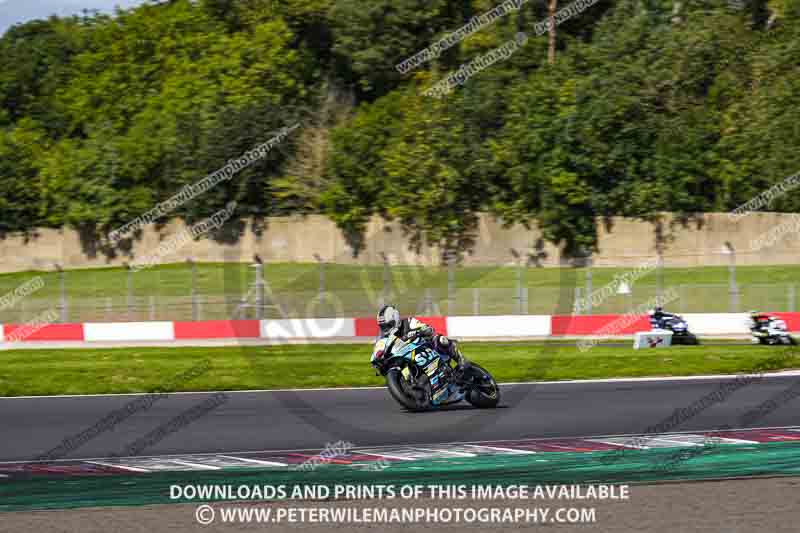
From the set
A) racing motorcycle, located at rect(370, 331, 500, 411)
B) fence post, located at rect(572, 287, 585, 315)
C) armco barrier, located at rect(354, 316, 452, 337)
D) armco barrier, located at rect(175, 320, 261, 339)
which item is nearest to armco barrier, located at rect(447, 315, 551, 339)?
armco barrier, located at rect(354, 316, 452, 337)

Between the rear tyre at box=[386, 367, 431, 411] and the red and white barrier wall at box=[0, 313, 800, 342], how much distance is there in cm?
1524

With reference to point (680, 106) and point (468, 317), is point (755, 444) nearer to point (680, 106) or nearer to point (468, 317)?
point (468, 317)

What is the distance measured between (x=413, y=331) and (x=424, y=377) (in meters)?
0.70

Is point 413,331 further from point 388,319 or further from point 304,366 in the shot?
point 304,366

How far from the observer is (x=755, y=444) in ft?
43.5

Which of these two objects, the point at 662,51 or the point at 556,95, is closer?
the point at 556,95

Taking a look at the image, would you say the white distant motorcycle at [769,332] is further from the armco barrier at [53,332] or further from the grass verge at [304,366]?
the armco barrier at [53,332]

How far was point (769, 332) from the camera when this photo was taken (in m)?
27.1

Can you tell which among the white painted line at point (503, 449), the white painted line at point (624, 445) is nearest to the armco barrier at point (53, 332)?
the white painted line at point (503, 449)

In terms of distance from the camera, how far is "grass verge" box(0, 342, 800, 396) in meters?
21.0

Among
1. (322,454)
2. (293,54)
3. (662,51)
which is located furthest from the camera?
(293,54)

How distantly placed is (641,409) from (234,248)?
35.3 m

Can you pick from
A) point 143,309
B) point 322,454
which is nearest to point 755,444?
point 322,454

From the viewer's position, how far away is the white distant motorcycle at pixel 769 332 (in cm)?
2705
